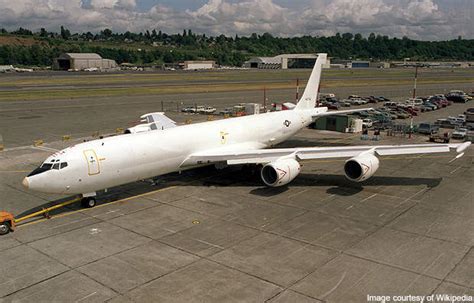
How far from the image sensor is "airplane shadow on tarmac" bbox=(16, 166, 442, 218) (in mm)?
31484

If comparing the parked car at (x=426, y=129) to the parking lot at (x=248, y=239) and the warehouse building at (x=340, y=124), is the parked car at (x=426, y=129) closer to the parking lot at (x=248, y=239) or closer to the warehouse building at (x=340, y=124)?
the warehouse building at (x=340, y=124)

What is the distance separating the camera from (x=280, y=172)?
30.2 metres

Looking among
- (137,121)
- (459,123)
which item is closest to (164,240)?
(137,121)

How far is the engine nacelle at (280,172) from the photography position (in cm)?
3027

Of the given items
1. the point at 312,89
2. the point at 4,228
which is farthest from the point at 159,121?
the point at 4,228

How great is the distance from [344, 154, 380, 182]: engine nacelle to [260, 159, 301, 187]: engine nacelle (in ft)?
13.5

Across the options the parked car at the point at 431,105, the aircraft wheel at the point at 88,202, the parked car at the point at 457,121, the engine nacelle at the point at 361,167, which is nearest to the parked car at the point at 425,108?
the parked car at the point at 431,105

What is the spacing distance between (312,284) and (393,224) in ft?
31.1

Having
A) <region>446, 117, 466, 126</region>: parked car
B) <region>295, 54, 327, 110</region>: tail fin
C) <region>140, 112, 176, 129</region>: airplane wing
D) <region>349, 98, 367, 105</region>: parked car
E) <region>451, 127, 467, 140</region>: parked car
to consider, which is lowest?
<region>451, 127, 467, 140</region>: parked car

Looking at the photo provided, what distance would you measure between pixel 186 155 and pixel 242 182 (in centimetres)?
553

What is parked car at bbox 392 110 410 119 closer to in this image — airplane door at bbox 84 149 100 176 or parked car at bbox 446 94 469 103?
parked car at bbox 446 94 469 103

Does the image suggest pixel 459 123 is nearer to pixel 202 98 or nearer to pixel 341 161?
pixel 341 161

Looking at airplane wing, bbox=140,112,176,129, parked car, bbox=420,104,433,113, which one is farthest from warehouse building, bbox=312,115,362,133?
parked car, bbox=420,104,433,113

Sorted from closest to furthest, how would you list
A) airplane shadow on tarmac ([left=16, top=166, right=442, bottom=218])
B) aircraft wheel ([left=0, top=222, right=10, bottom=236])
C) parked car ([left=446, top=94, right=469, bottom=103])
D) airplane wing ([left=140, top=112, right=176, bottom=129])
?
aircraft wheel ([left=0, top=222, right=10, bottom=236])
airplane shadow on tarmac ([left=16, top=166, right=442, bottom=218])
airplane wing ([left=140, top=112, right=176, bottom=129])
parked car ([left=446, top=94, right=469, bottom=103])
